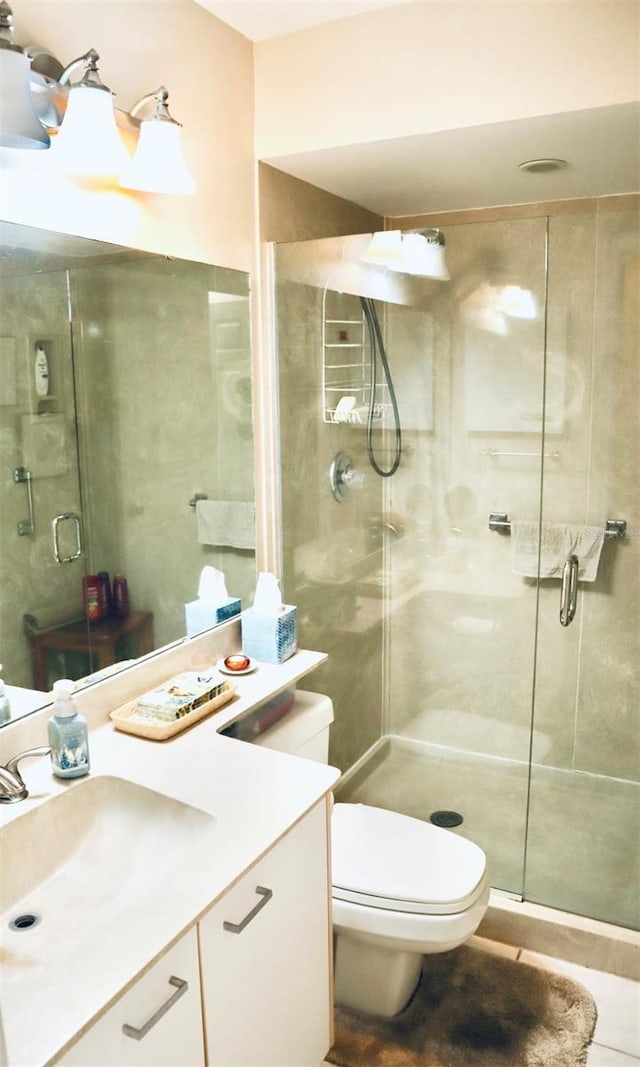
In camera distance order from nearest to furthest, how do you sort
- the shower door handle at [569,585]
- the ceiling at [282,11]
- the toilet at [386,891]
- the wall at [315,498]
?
the toilet at [386,891] → the ceiling at [282,11] → the wall at [315,498] → the shower door handle at [569,585]

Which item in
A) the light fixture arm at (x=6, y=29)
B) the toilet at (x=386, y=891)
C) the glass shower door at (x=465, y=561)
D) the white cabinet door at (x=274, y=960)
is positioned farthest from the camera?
the glass shower door at (x=465, y=561)

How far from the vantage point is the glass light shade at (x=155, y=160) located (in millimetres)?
1730

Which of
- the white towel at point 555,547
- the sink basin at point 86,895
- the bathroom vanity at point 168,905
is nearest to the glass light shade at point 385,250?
the white towel at point 555,547

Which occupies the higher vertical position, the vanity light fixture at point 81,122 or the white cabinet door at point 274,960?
the vanity light fixture at point 81,122

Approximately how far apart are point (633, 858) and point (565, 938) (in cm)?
46

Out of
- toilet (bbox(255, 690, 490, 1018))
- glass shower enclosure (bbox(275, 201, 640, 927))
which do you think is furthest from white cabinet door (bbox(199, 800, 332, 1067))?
glass shower enclosure (bbox(275, 201, 640, 927))

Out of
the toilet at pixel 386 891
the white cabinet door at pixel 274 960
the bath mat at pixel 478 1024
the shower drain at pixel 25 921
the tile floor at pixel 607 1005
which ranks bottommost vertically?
the tile floor at pixel 607 1005

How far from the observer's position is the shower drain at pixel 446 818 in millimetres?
2697

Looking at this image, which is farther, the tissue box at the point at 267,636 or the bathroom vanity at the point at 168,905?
the tissue box at the point at 267,636

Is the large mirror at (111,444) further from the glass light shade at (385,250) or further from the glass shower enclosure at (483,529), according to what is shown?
the glass light shade at (385,250)

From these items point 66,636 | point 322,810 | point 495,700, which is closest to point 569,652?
point 495,700

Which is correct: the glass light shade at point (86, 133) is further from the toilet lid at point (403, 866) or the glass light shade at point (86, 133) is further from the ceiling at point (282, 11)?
the toilet lid at point (403, 866)

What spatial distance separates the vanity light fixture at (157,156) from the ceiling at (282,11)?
1.53 ft

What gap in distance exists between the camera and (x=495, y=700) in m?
2.96
